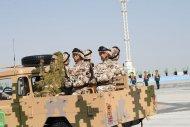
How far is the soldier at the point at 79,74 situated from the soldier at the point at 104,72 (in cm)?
21

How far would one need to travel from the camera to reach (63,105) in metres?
8.47

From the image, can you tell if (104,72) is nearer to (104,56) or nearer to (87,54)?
(104,56)

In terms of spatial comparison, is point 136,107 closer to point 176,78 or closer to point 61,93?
point 61,93

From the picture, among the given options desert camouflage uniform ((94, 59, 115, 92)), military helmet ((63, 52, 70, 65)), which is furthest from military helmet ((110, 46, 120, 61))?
military helmet ((63, 52, 70, 65))

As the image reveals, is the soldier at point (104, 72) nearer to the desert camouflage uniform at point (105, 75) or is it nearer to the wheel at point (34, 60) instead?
the desert camouflage uniform at point (105, 75)

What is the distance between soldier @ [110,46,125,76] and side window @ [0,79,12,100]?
2.18 m

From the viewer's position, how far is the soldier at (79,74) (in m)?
9.15

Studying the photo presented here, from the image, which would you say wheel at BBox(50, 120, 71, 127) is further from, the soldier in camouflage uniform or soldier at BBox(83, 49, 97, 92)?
soldier at BBox(83, 49, 97, 92)

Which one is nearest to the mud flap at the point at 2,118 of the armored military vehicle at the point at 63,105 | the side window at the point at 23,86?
the armored military vehicle at the point at 63,105

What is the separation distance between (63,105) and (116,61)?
1.86 meters

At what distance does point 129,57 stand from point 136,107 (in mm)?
42321

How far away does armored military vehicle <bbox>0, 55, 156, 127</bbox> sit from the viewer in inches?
320

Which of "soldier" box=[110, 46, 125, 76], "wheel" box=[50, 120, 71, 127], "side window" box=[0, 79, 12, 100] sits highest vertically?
"soldier" box=[110, 46, 125, 76]

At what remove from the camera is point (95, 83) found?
895 centimetres
